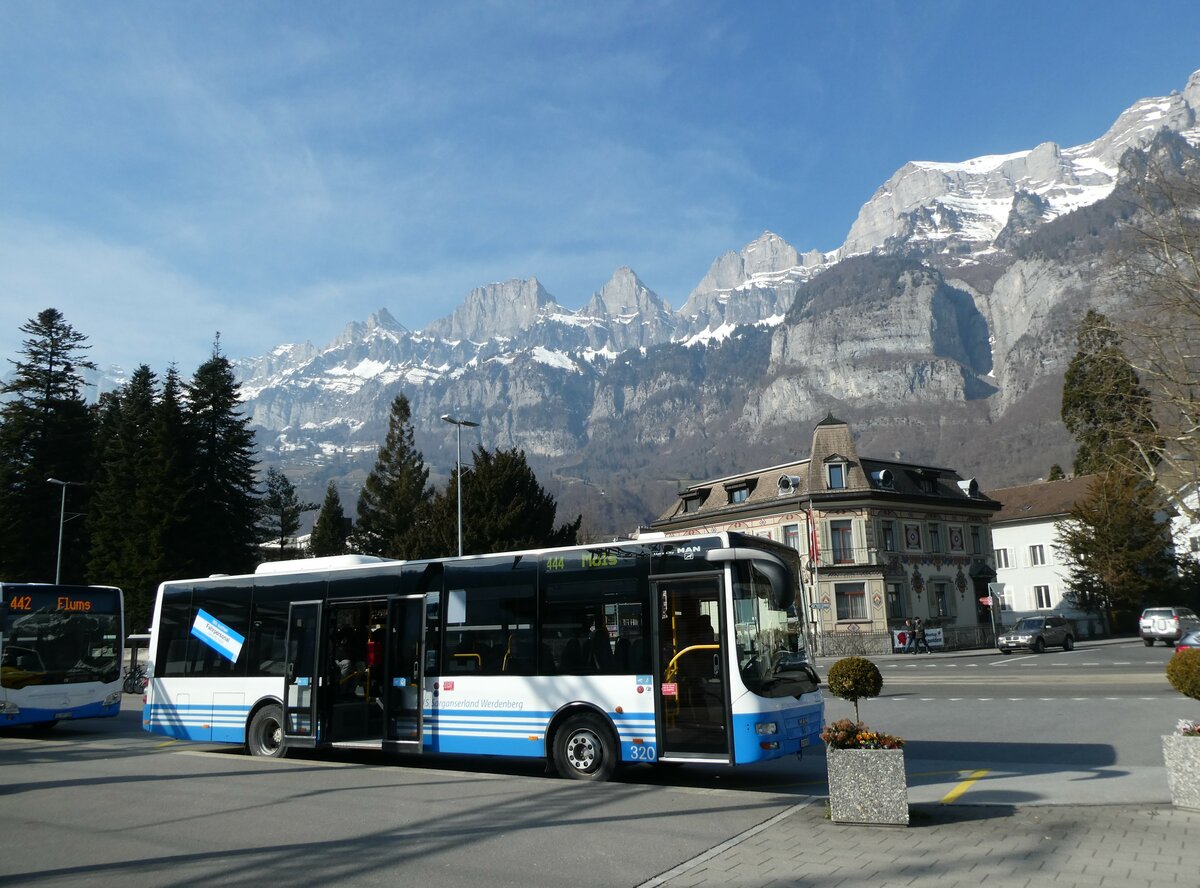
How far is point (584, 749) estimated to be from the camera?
11.2m

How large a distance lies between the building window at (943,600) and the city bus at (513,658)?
44481mm

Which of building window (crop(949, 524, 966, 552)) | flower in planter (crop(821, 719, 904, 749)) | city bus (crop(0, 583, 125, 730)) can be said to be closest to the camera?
flower in planter (crop(821, 719, 904, 749))

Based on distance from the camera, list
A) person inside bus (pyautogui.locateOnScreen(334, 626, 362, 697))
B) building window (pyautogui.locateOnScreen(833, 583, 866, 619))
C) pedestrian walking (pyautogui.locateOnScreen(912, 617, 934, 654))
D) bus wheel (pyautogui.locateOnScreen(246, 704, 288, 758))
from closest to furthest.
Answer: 1. person inside bus (pyautogui.locateOnScreen(334, 626, 362, 697))
2. bus wheel (pyautogui.locateOnScreen(246, 704, 288, 758))
3. pedestrian walking (pyautogui.locateOnScreen(912, 617, 934, 654))
4. building window (pyautogui.locateOnScreen(833, 583, 866, 619))

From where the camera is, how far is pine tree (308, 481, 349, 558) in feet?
271

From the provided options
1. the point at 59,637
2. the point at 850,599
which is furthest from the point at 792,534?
the point at 59,637

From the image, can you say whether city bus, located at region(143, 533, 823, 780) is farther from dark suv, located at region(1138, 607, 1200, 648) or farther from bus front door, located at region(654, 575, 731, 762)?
dark suv, located at region(1138, 607, 1200, 648)

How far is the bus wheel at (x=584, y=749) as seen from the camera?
10945 mm

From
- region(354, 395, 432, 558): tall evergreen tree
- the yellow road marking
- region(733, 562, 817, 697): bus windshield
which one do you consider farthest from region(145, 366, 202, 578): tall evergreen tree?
the yellow road marking

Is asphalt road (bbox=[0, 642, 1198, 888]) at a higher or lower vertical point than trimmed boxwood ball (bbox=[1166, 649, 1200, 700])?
lower

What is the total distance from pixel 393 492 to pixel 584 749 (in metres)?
69.1

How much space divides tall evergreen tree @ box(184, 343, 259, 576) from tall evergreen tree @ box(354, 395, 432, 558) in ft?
46.8

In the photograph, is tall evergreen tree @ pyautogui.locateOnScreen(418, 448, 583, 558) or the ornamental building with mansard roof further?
the ornamental building with mansard roof

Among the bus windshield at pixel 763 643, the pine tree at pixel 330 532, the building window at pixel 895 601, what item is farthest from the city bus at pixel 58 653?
the pine tree at pixel 330 532

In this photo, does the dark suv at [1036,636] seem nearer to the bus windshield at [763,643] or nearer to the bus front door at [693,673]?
the bus windshield at [763,643]
